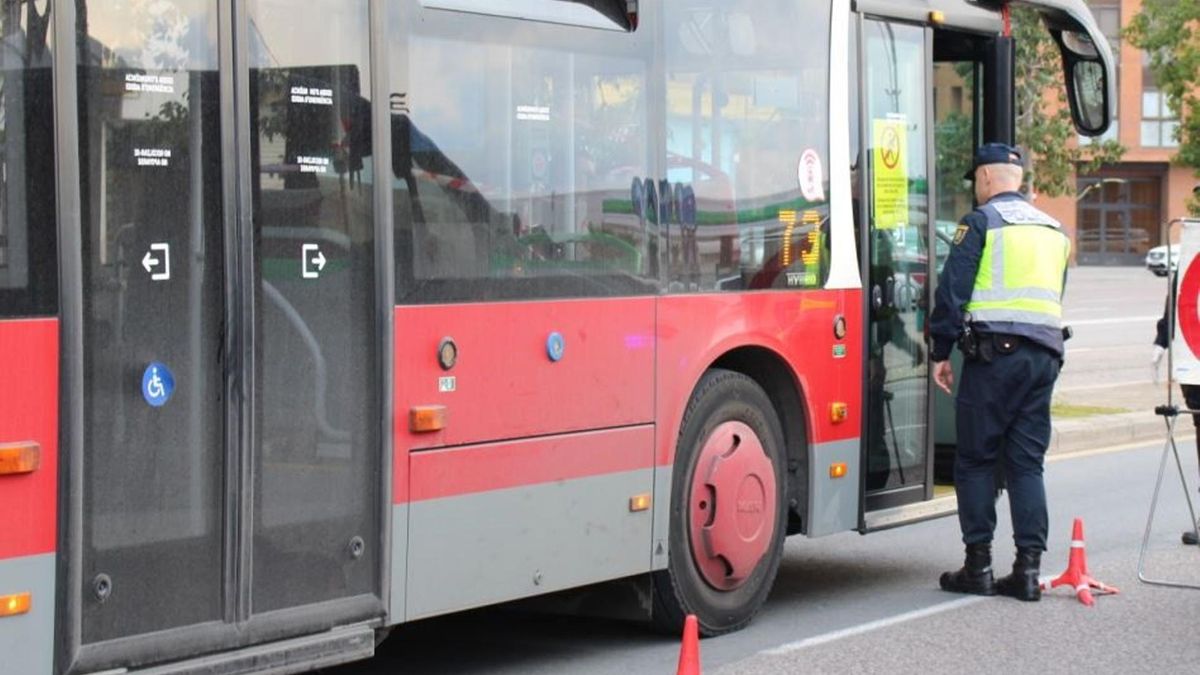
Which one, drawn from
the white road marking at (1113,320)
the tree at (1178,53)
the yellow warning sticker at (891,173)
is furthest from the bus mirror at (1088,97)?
the white road marking at (1113,320)

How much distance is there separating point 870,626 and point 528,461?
2.23m

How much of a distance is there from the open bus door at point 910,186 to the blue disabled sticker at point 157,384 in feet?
13.1

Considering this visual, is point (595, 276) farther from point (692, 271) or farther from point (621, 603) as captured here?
point (621, 603)

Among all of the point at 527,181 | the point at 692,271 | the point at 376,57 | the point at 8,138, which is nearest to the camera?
the point at 8,138

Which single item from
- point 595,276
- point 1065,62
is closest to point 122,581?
point 595,276

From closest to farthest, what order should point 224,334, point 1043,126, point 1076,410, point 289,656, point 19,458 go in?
point 19,458 < point 224,334 < point 289,656 < point 1076,410 < point 1043,126

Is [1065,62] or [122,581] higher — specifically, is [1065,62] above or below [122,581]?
above

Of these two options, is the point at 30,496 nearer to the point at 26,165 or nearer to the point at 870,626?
the point at 26,165

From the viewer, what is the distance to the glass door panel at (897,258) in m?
8.87

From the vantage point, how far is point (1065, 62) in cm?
1023

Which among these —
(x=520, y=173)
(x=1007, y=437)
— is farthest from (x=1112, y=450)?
(x=520, y=173)

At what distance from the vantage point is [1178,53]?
945 inches

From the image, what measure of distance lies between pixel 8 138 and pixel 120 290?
0.54 m

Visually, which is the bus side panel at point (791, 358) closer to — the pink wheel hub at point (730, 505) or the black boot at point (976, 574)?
the pink wheel hub at point (730, 505)
